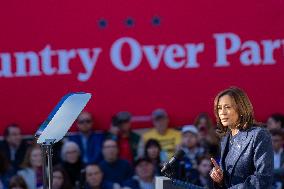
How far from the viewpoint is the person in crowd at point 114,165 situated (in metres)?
10.1

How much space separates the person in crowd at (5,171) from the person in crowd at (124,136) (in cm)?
109

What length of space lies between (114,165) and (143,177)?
14.2 inches

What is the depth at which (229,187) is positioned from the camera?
560cm

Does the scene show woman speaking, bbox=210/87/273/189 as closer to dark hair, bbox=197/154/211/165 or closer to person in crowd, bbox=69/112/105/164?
dark hair, bbox=197/154/211/165

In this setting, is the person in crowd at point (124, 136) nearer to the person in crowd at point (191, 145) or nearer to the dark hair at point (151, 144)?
the dark hair at point (151, 144)

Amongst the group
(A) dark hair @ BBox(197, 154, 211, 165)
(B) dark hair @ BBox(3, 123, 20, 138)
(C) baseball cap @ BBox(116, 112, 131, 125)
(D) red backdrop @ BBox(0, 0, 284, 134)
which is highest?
(D) red backdrop @ BBox(0, 0, 284, 134)

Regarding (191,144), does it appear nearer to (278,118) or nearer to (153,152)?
(153,152)

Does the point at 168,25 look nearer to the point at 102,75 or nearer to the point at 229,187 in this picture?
the point at 102,75

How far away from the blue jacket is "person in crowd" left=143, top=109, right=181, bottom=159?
461 millimetres

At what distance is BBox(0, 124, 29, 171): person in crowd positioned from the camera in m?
10.5

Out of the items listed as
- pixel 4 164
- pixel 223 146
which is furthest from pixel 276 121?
pixel 223 146

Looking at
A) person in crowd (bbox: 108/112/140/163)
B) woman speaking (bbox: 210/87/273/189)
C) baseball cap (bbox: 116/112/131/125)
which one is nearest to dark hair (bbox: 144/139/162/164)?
person in crowd (bbox: 108/112/140/163)

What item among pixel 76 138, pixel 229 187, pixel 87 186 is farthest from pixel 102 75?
pixel 229 187

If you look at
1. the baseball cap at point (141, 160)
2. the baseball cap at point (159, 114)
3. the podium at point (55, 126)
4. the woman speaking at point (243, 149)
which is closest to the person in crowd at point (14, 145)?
the baseball cap at point (141, 160)
